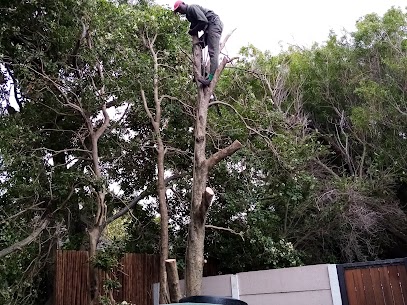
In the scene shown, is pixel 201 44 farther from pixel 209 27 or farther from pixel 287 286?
pixel 287 286

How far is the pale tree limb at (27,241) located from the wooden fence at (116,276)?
0.45 m

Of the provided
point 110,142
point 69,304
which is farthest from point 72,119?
point 69,304

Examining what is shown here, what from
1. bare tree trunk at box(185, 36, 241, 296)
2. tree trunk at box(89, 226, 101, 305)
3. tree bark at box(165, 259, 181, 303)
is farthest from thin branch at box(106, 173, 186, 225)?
tree bark at box(165, 259, 181, 303)

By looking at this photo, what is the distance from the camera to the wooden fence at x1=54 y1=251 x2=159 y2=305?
620cm

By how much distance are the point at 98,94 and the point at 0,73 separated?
1801mm

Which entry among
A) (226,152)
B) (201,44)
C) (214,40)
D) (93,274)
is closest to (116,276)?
(93,274)

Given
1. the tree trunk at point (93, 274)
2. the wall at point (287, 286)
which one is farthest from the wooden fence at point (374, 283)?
the tree trunk at point (93, 274)

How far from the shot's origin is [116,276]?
261 inches

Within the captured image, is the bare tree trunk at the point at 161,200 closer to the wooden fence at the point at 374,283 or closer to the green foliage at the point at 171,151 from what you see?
the green foliage at the point at 171,151

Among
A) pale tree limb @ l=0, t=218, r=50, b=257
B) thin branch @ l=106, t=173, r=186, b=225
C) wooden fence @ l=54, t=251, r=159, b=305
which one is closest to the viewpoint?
pale tree limb @ l=0, t=218, r=50, b=257

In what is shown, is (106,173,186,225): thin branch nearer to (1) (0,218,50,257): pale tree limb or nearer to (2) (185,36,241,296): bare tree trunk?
(1) (0,218,50,257): pale tree limb

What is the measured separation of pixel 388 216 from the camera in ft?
26.6

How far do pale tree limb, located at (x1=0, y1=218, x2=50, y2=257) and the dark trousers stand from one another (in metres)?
3.55

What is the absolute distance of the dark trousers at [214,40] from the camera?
5387mm
